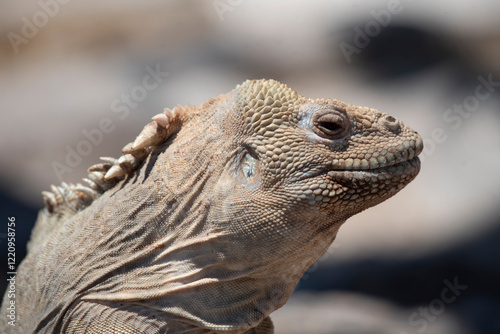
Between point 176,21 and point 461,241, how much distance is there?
263 inches

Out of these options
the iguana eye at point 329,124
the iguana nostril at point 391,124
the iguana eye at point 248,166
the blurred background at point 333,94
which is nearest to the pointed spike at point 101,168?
the iguana eye at point 248,166

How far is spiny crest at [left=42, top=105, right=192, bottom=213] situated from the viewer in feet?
11.0

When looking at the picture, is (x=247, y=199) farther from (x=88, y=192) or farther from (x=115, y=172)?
(x=88, y=192)

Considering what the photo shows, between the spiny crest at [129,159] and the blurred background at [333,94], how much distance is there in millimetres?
5421

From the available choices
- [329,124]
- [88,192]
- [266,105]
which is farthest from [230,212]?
[88,192]

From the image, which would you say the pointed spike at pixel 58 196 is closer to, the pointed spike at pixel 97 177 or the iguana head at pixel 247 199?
the pointed spike at pixel 97 177

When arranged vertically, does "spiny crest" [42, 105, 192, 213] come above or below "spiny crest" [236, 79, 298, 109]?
below

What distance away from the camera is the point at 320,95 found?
1000 cm

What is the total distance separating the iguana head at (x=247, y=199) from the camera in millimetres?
3090

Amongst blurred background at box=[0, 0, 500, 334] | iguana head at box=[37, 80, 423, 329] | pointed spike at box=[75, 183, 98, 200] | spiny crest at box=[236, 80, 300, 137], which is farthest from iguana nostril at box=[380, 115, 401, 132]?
blurred background at box=[0, 0, 500, 334]

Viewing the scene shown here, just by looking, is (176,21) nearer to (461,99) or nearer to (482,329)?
(461,99)

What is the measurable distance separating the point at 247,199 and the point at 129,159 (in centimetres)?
90

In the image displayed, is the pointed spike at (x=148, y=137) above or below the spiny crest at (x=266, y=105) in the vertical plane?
below

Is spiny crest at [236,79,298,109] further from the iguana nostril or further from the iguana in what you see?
the iguana nostril
